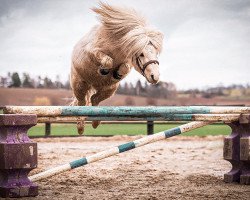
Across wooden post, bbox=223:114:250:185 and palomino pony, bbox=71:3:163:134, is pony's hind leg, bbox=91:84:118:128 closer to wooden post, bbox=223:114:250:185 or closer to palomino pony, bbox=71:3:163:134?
palomino pony, bbox=71:3:163:134

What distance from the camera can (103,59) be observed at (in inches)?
194

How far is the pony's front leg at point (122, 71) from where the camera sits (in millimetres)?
5055

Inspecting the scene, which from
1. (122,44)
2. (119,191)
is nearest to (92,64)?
(122,44)

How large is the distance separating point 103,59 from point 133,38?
481 mm

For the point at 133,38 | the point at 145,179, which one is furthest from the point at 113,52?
the point at 145,179

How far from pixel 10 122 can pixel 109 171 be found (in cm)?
189

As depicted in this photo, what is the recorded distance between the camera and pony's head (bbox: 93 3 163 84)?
4.38 m

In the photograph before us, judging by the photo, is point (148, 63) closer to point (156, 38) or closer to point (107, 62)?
point (156, 38)

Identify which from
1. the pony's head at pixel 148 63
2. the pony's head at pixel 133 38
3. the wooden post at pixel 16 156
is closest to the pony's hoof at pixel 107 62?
the pony's head at pixel 133 38

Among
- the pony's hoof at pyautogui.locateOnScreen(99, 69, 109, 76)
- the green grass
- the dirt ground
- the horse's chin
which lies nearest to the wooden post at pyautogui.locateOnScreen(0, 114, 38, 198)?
the dirt ground

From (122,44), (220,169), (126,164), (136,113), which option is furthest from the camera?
(126,164)

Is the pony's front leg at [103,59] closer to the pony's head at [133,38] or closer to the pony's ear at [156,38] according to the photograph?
the pony's head at [133,38]

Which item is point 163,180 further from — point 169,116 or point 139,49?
point 139,49

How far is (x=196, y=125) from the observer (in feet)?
13.4
